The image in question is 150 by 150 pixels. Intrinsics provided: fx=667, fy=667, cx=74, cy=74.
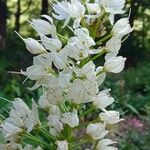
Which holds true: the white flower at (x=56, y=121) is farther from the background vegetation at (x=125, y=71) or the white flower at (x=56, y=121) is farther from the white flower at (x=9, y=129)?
the background vegetation at (x=125, y=71)

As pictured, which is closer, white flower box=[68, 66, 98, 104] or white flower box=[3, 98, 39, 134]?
white flower box=[68, 66, 98, 104]

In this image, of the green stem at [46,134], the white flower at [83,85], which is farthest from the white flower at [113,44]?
the green stem at [46,134]

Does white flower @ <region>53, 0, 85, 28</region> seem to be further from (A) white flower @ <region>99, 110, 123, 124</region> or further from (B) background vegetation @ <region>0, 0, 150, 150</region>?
(A) white flower @ <region>99, 110, 123, 124</region>

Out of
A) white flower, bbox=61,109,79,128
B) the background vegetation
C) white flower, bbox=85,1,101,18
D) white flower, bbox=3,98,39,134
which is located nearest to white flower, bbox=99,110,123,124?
white flower, bbox=61,109,79,128

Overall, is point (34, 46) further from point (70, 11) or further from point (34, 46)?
point (70, 11)

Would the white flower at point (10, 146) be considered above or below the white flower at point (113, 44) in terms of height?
below

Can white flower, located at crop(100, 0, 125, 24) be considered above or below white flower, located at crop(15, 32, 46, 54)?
above

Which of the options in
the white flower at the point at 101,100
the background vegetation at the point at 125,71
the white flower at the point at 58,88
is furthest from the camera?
the background vegetation at the point at 125,71

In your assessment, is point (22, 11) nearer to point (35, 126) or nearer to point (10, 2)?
point (10, 2)
